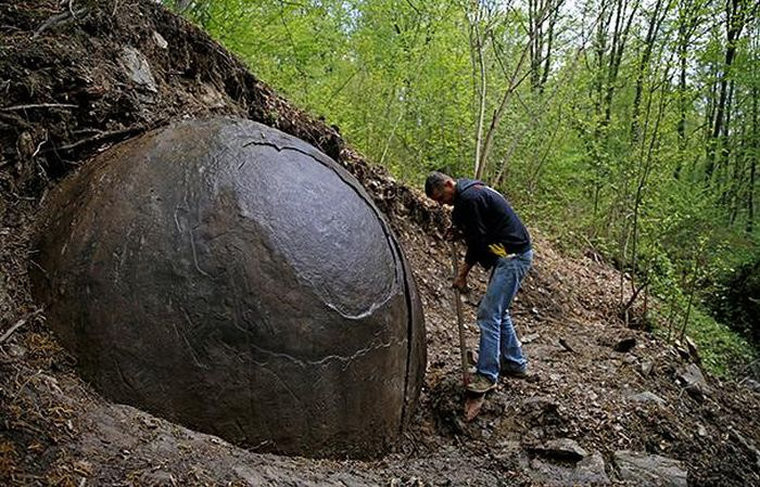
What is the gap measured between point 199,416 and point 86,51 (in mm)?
2977

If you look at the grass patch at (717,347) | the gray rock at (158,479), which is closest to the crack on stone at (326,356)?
the gray rock at (158,479)

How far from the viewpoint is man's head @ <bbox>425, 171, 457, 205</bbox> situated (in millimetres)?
A: 4684

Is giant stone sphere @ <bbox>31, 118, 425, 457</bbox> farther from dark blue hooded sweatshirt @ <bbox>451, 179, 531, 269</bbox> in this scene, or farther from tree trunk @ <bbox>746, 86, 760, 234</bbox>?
tree trunk @ <bbox>746, 86, 760, 234</bbox>

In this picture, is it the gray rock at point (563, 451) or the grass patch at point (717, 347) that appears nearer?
the gray rock at point (563, 451)

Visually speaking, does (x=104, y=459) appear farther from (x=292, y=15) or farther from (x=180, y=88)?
(x=292, y=15)

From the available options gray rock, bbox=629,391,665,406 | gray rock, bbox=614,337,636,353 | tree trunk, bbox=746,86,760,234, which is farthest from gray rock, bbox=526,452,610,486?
tree trunk, bbox=746,86,760,234

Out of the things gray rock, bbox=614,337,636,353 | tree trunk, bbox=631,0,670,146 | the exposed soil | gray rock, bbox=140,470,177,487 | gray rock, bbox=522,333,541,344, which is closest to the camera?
gray rock, bbox=140,470,177,487

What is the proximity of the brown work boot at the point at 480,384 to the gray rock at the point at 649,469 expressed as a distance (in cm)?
99

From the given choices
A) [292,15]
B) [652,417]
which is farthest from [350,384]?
[292,15]

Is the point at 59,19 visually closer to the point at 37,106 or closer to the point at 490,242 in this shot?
the point at 37,106

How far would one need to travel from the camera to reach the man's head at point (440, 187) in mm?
4684

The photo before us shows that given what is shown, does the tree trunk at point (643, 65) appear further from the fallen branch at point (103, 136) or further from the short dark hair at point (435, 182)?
the fallen branch at point (103, 136)

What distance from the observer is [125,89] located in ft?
14.8

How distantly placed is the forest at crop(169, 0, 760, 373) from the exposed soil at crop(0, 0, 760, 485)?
1.34m
